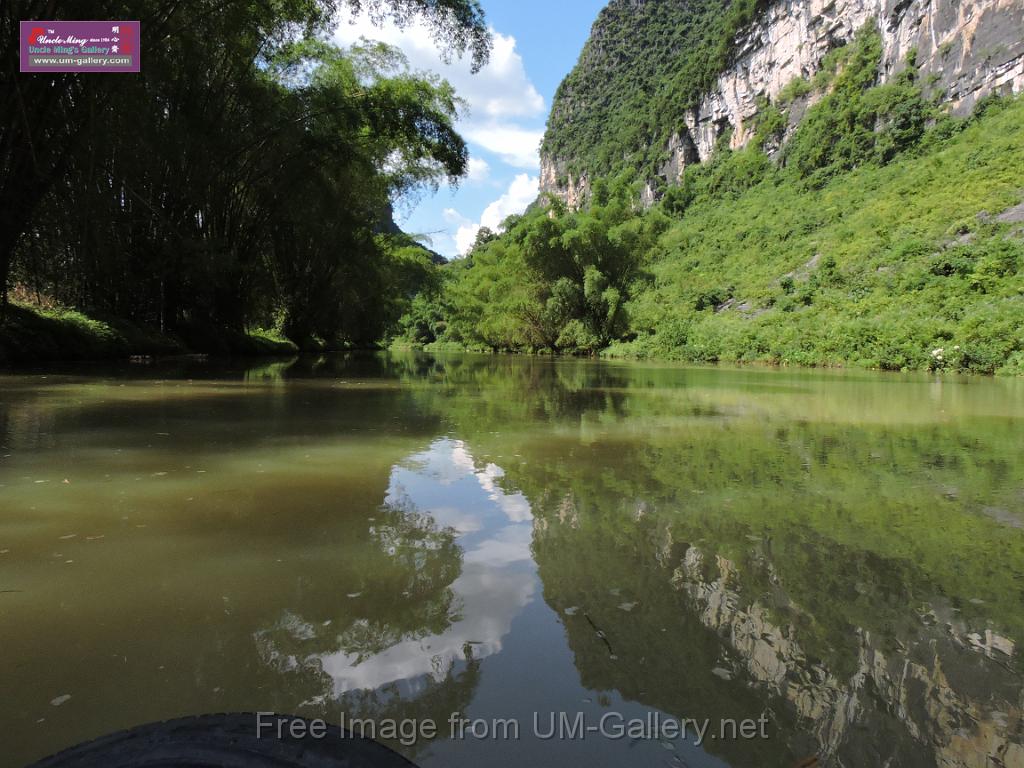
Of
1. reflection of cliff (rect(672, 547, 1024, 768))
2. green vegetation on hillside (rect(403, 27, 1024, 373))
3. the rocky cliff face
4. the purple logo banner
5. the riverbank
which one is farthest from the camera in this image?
the rocky cliff face

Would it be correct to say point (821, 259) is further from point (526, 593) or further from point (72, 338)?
point (526, 593)

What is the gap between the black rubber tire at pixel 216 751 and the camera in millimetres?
773

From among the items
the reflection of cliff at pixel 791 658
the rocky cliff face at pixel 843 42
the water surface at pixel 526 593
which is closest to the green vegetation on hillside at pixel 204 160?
the water surface at pixel 526 593

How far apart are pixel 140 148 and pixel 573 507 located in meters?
12.5

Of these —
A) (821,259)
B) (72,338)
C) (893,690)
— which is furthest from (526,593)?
(821,259)

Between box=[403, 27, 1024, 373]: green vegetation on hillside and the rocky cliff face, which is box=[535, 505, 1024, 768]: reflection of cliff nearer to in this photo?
box=[403, 27, 1024, 373]: green vegetation on hillside

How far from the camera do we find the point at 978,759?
3.91 ft

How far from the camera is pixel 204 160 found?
Result: 14078 millimetres

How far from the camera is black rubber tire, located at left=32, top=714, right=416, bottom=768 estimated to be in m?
0.77

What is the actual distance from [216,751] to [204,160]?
627 inches

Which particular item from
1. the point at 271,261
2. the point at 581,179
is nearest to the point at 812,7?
the point at 581,179

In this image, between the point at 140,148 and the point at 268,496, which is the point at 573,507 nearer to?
the point at 268,496

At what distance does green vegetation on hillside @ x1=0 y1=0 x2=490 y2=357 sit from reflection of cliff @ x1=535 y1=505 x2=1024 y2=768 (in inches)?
425

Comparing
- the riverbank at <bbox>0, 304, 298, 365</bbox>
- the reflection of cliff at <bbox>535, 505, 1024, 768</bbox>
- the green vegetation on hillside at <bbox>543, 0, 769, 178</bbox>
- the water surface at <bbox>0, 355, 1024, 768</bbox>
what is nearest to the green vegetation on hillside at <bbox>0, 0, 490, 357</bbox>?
the riverbank at <bbox>0, 304, 298, 365</bbox>
